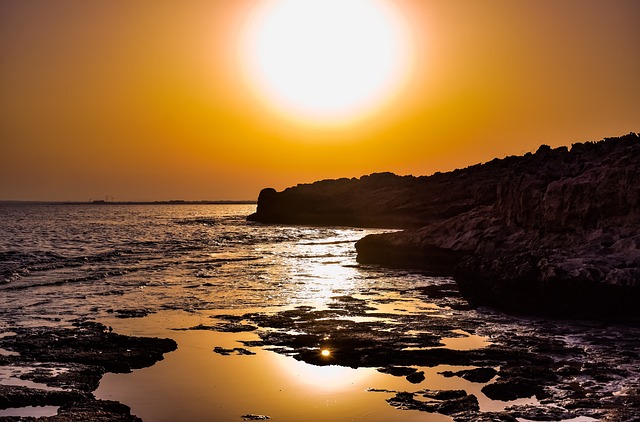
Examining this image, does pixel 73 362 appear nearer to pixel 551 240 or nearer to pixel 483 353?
pixel 483 353

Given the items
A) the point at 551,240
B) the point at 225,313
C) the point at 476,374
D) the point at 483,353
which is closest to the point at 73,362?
the point at 225,313

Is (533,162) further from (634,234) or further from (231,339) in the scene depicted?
(231,339)

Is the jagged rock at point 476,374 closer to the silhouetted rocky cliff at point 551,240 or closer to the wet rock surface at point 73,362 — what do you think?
the wet rock surface at point 73,362

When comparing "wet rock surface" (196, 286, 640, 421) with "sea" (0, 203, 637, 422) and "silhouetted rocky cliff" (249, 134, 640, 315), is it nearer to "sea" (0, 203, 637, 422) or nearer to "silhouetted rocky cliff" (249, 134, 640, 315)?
"sea" (0, 203, 637, 422)

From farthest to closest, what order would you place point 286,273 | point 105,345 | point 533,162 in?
1. point 533,162
2. point 286,273
3. point 105,345

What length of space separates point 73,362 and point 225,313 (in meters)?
7.11

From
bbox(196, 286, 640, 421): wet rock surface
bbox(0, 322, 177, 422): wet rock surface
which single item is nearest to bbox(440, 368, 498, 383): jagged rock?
bbox(196, 286, 640, 421): wet rock surface

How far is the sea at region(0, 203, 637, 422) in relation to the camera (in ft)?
36.4

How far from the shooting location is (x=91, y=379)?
12336mm

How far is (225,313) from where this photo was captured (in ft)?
66.9

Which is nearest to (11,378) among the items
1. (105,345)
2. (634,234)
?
(105,345)

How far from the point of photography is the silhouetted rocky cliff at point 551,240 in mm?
19125

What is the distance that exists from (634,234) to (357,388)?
13.0 m

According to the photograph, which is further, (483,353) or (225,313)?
(225,313)
